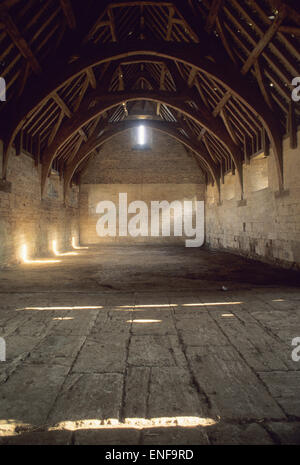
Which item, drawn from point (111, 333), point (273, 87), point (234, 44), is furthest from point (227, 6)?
point (111, 333)

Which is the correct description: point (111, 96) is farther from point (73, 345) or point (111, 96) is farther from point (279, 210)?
point (73, 345)

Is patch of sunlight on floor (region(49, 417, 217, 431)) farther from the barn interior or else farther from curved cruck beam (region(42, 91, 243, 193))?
curved cruck beam (region(42, 91, 243, 193))

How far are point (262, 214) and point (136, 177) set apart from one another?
29.0ft

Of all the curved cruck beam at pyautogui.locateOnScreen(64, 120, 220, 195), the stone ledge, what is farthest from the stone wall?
the stone ledge

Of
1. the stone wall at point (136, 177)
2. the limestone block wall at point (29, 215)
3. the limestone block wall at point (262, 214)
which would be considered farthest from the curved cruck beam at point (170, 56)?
the stone wall at point (136, 177)

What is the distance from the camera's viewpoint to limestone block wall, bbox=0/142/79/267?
324 inches

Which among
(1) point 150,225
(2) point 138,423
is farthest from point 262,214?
(2) point 138,423

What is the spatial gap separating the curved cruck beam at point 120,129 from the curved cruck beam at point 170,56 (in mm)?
5493

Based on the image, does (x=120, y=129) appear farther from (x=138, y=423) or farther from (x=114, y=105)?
(x=138, y=423)

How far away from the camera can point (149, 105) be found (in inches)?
612

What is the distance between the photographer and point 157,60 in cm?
858

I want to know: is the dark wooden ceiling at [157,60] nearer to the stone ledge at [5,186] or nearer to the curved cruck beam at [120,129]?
the stone ledge at [5,186]

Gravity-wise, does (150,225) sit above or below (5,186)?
below

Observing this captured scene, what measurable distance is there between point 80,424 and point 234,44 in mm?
8698
